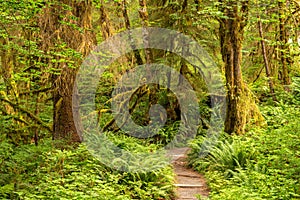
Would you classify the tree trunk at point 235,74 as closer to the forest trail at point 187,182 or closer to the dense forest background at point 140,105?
the dense forest background at point 140,105

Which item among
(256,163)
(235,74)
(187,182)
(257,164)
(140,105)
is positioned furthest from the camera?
(140,105)

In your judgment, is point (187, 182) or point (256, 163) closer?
point (256, 163)

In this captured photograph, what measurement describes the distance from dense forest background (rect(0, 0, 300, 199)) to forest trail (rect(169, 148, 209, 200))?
23cm

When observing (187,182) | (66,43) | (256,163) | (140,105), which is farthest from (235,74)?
(140,105)

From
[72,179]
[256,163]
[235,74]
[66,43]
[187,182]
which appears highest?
[66,43]

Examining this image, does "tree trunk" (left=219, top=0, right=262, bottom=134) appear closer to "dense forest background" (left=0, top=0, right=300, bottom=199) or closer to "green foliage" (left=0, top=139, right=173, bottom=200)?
"dense forest background" (left=0, top=0, right=300, bottom=199)

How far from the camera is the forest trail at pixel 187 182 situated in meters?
7.09

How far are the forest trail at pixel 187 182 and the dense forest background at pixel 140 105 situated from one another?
23cm

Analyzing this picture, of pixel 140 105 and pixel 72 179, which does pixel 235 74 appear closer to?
pixel 140 105

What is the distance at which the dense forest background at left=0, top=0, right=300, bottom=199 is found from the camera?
19.8ft

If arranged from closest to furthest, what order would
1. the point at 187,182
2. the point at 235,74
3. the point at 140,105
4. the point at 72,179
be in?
the point at 72,179 < the point at 187,182 < the point at 235,74 < the point at 140,105

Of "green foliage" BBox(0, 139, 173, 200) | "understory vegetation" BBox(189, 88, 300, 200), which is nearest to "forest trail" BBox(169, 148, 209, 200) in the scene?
"understory vegetation" BBox(189, 88, 300, 200)

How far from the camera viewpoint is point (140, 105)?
1409 centimetres

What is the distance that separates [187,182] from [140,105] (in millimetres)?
6445
